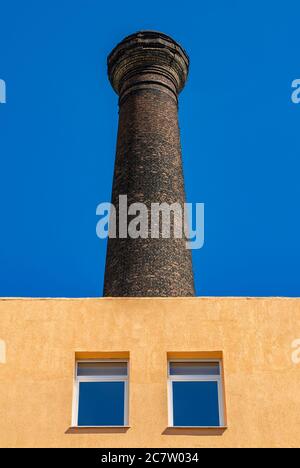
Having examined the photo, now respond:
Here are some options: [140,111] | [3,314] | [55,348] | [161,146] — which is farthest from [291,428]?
[140,111]

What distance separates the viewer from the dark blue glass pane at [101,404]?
29.4 feet

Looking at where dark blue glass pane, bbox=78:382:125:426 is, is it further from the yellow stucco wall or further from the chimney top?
the chimney top

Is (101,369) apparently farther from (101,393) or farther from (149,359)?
(149,359)

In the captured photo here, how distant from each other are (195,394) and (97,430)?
1287mm

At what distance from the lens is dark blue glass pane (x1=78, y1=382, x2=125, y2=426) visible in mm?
8953

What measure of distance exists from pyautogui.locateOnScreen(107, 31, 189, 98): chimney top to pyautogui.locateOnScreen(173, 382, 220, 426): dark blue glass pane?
1178cm

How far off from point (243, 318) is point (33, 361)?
8.80 ft

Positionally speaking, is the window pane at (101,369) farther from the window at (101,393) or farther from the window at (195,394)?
the window at (195,394)

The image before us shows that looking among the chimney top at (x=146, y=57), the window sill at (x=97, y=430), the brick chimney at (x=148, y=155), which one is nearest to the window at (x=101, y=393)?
the window sill at (x=97, y=430)

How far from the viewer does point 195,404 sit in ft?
29.9

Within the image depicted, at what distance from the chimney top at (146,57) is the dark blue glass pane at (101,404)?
11.8m

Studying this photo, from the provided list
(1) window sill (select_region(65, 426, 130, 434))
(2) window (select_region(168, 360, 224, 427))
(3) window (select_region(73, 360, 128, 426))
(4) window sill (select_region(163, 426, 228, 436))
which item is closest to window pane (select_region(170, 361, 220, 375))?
(2) window (select_region(168, 360, 224, 427))

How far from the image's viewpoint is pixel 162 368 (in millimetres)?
9195

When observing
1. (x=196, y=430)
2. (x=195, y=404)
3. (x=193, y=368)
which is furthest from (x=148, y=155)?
(x=196, y=430)
